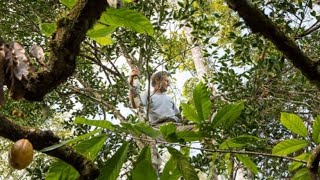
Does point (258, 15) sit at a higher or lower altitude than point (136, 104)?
lower

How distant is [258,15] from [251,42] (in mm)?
1768

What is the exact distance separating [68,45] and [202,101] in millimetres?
362

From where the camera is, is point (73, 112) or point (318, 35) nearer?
point (318, 35)

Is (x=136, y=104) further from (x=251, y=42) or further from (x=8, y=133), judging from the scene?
(x=8, y=133)

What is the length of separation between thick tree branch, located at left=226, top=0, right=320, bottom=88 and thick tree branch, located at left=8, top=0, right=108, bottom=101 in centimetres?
51

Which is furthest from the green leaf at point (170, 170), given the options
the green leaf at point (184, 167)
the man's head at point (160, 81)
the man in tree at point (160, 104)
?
the man's head at point (160, 81)

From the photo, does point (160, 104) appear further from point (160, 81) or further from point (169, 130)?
point (169, 130)

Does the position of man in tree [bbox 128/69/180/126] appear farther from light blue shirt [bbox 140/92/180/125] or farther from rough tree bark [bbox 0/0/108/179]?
rough tree bark [bbox 0/0/108/179]

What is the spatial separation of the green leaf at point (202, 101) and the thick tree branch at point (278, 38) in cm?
34

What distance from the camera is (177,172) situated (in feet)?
3.39

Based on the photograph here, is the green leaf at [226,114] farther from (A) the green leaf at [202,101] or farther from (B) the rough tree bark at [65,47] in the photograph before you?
(B) the rough tree bark at [65,47]

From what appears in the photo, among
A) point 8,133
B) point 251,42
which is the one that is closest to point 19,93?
point 8,133

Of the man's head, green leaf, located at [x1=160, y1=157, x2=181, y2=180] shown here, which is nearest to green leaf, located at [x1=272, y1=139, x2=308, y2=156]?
green leaf, located at [x1=160, y1=157, x2=181, y2=180]

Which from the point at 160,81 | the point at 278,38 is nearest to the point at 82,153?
the point at 278,38
